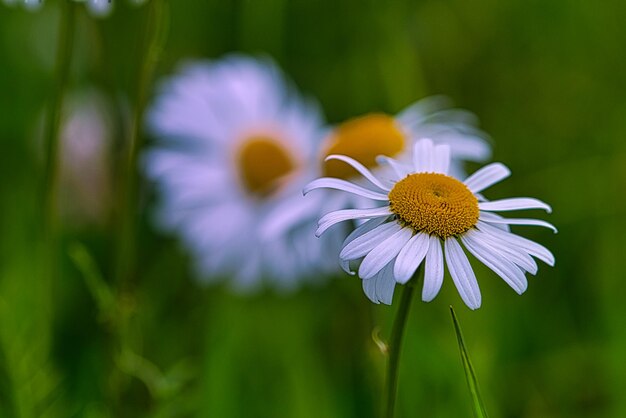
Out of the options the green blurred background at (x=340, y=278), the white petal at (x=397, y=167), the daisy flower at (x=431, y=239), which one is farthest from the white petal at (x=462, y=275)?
the green blurred background at (x=340, y=278)

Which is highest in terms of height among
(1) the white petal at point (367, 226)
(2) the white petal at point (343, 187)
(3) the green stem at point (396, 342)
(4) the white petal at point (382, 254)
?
(2) the white petal at point (343, 187)

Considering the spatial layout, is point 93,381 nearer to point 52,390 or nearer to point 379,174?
point 52,390

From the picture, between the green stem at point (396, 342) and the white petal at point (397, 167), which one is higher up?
the white petal at point (397, 167)

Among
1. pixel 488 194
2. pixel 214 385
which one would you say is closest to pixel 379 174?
pixel 214 385

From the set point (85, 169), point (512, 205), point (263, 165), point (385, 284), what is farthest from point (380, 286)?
point (85, 169)

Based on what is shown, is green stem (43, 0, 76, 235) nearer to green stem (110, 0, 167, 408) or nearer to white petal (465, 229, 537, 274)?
green stem (110, 0, 167, 408)

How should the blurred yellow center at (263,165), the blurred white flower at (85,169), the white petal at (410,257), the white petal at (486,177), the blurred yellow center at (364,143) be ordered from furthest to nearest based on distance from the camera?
the blurred white flower at (85,169), the blurred yellow center at (263,165), the blurred yellow center at (364,143), the white petal at (486,177), the white petal at (410,257)

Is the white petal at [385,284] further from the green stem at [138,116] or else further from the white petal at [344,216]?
the green stem at [138,116]
